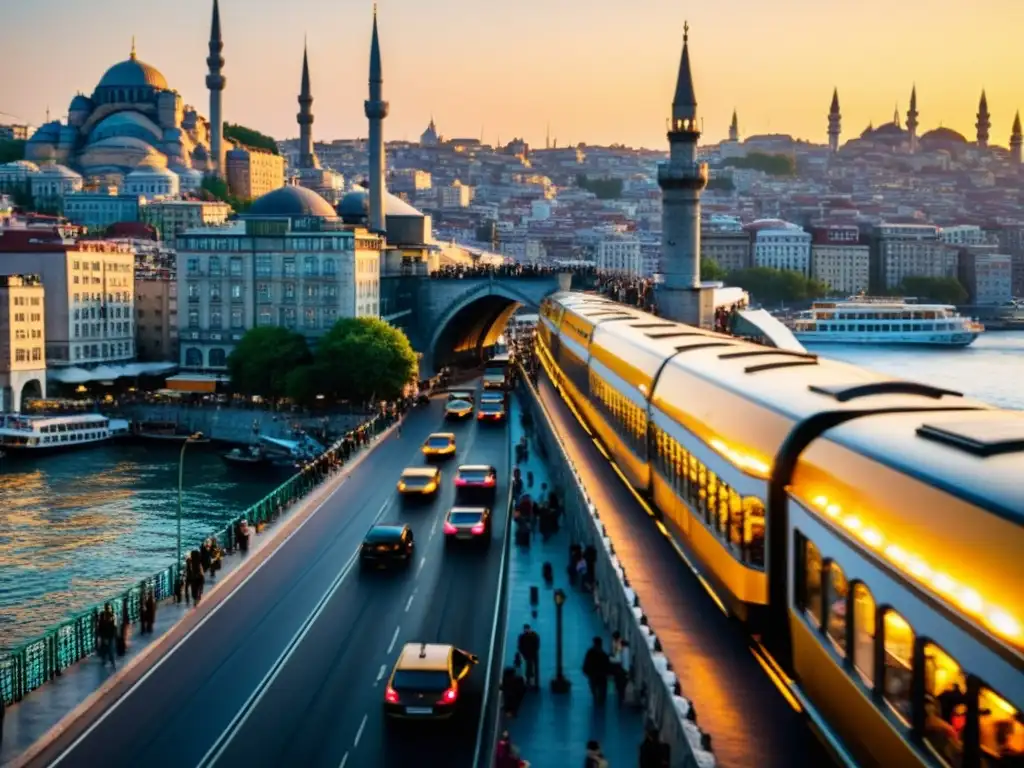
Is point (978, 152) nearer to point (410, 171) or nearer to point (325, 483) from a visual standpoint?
point (410, 171)

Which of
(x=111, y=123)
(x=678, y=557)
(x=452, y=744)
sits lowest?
(x=452, y=744)

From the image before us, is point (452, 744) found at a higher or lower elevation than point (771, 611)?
lower

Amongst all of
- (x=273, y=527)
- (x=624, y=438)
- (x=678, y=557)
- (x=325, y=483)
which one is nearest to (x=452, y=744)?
(x=678, y=557)

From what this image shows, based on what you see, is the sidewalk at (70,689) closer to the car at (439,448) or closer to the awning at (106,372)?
the car at (439,448)

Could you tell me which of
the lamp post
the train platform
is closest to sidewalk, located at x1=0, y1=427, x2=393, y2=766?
the lamp post

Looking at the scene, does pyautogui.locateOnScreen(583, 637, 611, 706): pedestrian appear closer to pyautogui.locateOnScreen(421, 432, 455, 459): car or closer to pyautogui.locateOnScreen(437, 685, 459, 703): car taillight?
pyautogui.locateOnScreen(437, 685, 459, 703): car taillight

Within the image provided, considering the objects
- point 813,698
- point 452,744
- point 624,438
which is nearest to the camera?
point 813,698
